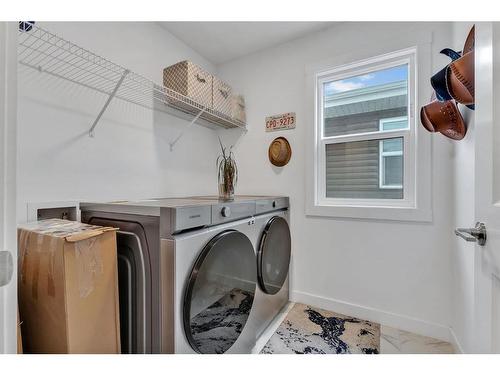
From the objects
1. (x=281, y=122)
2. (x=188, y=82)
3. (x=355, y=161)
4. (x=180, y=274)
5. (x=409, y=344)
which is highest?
(x=188, y=82)

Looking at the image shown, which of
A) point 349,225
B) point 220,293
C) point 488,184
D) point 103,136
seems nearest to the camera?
point 488,184

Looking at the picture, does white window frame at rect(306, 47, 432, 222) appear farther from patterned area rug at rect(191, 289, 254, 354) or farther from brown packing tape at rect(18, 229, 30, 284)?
brown packing tape at rect(18, 229, 30, 284)

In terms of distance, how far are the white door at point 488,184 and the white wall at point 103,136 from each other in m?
1.74

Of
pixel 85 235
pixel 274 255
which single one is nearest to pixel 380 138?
pixel 274 255

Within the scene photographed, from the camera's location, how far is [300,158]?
6.58ft

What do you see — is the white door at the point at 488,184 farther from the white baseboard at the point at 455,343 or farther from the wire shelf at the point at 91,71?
the wire shelf at the point at 91,71

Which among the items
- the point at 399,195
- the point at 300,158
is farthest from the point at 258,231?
the point at 399,195

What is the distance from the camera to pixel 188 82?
63.6 inches

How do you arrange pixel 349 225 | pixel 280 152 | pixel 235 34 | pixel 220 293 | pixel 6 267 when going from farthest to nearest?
pixel 280 152 → pixel 235 34 → pixel 349 225 → pixel 220 293 → pixel 6 267

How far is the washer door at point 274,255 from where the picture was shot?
1.51 metres

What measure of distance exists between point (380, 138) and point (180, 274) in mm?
1727

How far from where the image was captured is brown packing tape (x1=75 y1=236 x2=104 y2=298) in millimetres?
814

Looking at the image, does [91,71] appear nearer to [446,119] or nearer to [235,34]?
[235,34]
